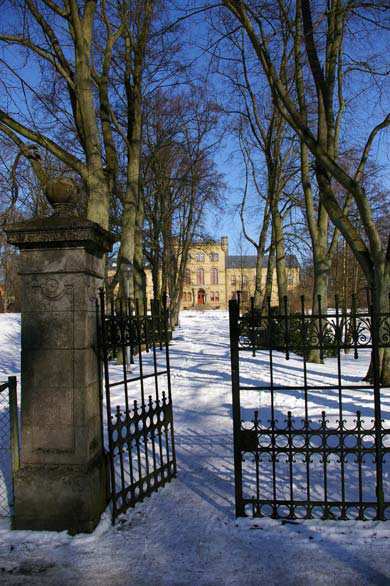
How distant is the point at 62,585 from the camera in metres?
3.29

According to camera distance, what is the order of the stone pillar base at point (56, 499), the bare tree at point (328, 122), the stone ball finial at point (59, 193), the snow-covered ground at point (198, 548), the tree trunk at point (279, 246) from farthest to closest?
1. the tree trunk at point (279, 246)
2. the bare tree at point (328, 122)
3. the stone ball finial at point (59, 193)
4. the stone pillar base at point (56, 499)
5. the snow-covered ground at point (198, 548)

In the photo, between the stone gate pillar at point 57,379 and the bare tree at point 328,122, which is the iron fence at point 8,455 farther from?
the bare tree at point 328,122

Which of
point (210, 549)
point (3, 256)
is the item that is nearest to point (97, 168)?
point (210, 549)

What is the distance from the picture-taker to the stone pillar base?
4062 millimetres

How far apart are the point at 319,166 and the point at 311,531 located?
756cm

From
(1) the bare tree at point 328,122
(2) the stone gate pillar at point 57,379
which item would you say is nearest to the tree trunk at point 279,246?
(1) the bare tree at point 328,122

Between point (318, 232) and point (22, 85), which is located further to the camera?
point (318, 232)

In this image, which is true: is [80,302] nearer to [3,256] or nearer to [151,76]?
[151,76]

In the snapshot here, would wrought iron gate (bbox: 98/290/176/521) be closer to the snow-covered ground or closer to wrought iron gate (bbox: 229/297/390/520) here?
the snow-covered ground

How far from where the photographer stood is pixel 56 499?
4.10 meters

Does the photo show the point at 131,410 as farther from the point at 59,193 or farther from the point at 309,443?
the point at 59,193

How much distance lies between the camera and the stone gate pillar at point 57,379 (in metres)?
4.10

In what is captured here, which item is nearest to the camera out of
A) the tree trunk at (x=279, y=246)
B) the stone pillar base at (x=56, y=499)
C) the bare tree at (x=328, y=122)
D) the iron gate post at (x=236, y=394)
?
the stone pillar base at (x=56, y=499)

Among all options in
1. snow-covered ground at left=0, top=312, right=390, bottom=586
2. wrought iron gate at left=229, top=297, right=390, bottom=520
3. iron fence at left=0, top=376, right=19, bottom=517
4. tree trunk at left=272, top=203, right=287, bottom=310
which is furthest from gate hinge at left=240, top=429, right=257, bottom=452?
tree trunk at left=272, top=203, right=287, bottom=310
